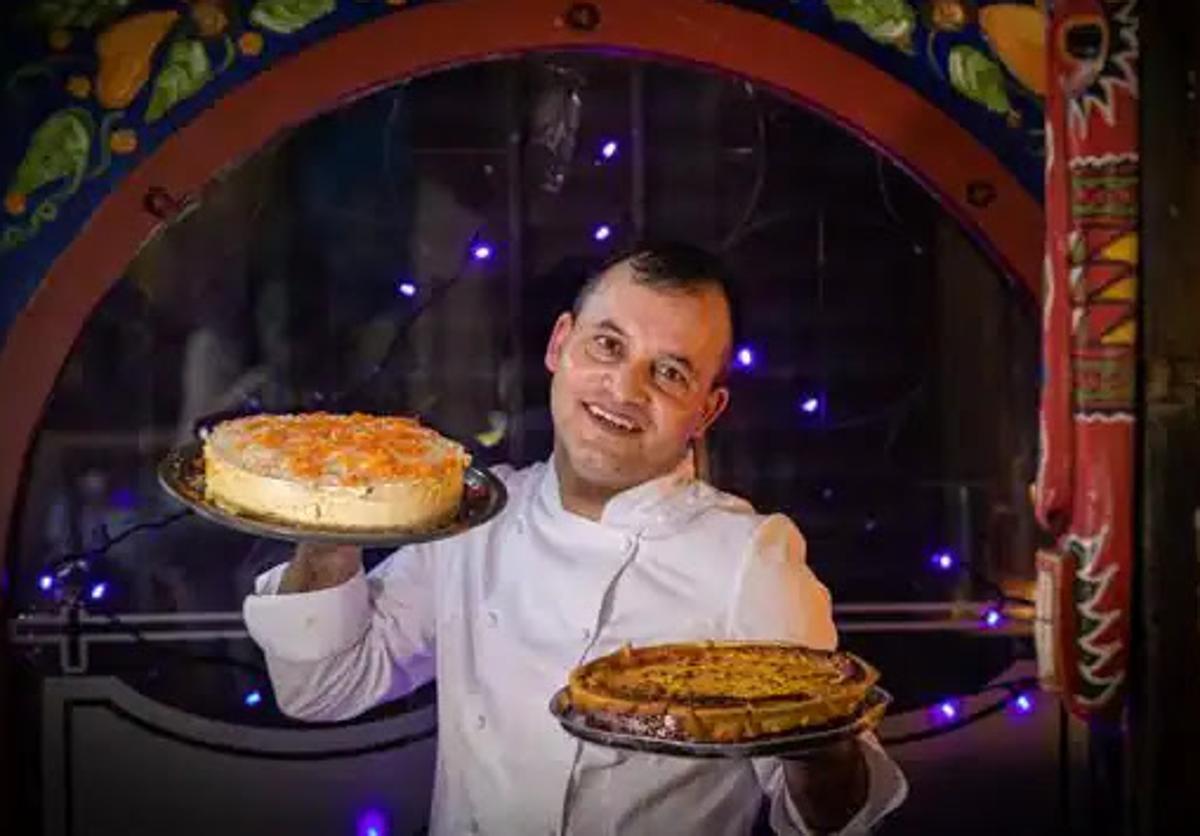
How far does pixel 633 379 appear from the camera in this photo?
3441mm

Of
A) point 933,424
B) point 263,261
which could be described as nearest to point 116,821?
point 263,261

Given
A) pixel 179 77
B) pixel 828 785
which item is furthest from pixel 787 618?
pixel 179 77

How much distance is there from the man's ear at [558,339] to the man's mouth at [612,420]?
0.12m

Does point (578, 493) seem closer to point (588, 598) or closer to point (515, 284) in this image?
point (588, 598)

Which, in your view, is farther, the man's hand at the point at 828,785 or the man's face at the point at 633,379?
the man's face at the point at 633,379

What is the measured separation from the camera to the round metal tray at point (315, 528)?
319 centimetres

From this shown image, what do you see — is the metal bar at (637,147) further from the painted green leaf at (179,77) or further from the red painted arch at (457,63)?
the painted green leaf at (179,77)

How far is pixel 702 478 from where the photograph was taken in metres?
3.54

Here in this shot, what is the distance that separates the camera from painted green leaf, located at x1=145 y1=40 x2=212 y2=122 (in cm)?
358

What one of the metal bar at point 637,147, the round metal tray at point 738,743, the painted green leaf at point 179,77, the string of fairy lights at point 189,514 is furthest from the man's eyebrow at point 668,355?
the painted green leaf at point 179,77

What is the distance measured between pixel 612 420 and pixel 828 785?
81 centimetres

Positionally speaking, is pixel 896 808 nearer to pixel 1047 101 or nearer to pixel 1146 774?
pixel 1146 774

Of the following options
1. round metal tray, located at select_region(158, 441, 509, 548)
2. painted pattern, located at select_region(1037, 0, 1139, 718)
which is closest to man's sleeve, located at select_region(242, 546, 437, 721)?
round metal tray, located at select_region(158, 441, 509, 548)

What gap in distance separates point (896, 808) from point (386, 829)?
1.02 meters
